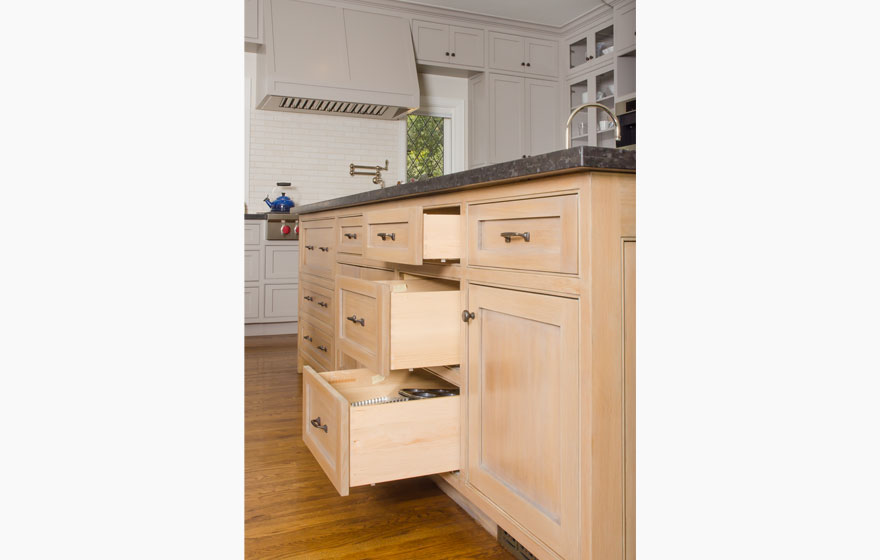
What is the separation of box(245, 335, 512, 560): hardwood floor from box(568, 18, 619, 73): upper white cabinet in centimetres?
456

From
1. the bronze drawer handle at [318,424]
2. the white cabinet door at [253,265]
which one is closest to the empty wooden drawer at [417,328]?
the bronze drawer handle at [318,424]

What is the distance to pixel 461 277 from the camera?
1.62 m

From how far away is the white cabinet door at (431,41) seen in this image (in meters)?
5.55

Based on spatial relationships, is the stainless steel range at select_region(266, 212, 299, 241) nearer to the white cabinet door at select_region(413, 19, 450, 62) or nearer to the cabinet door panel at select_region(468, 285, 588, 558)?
the white cabinet door at select_region(413, 19, 450, 62)

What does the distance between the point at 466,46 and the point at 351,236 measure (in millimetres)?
3636

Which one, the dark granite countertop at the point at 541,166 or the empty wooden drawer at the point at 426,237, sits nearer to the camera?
the dark granite countertop at the point at 541,166

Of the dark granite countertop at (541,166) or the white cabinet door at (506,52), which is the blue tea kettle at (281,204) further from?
the dark granite countertop at (541,166)

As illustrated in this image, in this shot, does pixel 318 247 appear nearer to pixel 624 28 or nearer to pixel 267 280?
pixel 267 280

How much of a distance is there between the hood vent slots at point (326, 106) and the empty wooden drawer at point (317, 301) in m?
2.00

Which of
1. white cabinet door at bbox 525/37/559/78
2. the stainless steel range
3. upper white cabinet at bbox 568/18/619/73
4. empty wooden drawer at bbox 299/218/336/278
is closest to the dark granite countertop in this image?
empty wooden drawer at bbox 299/218/336/278

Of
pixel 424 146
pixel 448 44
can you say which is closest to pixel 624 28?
pixel 448 44

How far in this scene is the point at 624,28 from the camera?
205 inches

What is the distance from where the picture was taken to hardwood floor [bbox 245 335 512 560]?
1.51m
